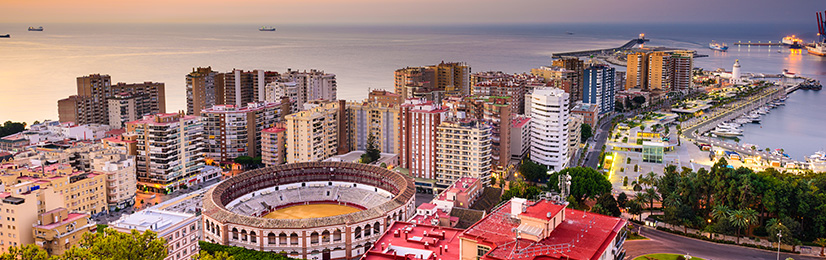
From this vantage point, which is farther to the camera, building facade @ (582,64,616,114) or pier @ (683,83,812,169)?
building facade @ (582,64,616,114)

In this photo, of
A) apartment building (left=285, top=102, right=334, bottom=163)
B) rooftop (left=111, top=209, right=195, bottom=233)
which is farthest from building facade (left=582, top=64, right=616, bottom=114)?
rooftop (left=111, top=209, right=195, bottom=233)

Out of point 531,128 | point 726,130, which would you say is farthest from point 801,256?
point 726,130

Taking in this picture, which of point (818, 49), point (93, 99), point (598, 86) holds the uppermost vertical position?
point (818, 49)

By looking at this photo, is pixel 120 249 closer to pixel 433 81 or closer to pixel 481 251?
pixel 481 251

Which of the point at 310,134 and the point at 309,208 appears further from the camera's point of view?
the point at 310,134

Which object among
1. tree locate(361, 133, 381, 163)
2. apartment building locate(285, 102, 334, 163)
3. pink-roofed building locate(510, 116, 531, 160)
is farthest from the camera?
pink-roofed building locate(510, 116, 531, 160)

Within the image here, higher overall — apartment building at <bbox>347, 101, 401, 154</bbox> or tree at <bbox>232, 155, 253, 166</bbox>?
apartment building at <bbox>347, 101, 401, 154</bbox>

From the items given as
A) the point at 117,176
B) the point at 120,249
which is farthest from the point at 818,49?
the point at 120,249

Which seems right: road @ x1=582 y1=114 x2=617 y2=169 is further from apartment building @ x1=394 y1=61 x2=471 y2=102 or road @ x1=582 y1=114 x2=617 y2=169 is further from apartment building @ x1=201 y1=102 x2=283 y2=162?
apartment building @ x1=201 y1=102 x2=283 y2=162
